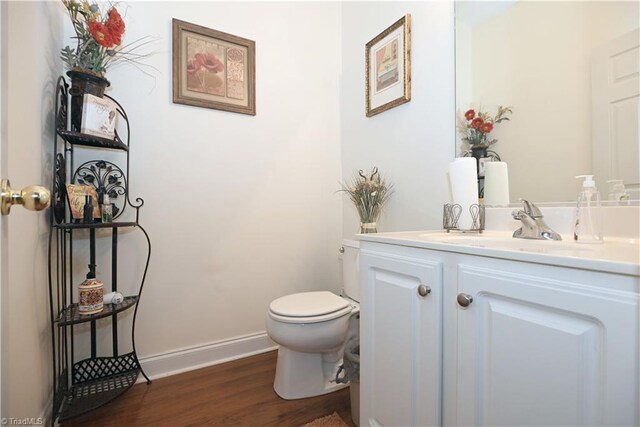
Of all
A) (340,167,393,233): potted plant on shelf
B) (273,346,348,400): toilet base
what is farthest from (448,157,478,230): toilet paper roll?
(273,346,348,400): toilet base

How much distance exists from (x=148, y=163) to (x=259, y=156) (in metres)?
0.63

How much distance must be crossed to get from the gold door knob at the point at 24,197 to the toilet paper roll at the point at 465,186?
4.00 ft

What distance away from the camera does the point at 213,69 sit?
1.76m

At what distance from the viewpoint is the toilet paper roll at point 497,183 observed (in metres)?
1.18

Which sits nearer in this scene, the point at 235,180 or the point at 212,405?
the point at 212,405

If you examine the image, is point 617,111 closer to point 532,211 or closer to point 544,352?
point 532,211

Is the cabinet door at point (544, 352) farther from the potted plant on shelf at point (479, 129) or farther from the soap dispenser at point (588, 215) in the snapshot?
the potted plant on shelf at point (479, 129)

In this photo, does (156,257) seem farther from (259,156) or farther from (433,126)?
(433,126)

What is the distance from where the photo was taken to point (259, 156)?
75.2 inches

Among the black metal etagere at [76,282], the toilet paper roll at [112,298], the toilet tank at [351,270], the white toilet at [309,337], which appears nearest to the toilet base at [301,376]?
the white toilet at [309,337]

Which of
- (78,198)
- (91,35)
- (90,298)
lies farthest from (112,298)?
(91,35)

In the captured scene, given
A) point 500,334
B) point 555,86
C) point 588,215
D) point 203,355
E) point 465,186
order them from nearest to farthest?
1. point 500,334
2. point 588,215
3. point 555,86
4. point 465,186
5. point 203,355

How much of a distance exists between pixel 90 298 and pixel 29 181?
1.84ft

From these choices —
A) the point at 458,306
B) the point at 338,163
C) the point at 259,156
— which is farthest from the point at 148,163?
the point at 458,306
